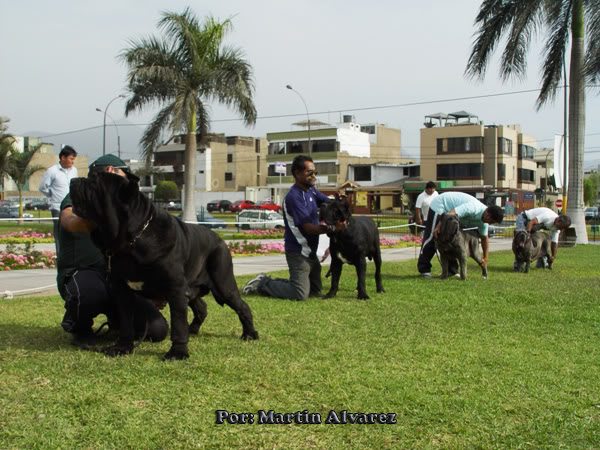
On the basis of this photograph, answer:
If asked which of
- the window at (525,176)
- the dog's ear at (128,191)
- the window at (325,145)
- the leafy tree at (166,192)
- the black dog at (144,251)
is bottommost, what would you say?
the black dog at (144,251)

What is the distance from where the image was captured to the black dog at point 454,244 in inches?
416

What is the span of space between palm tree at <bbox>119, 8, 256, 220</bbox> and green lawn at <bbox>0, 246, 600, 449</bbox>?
1773 cm

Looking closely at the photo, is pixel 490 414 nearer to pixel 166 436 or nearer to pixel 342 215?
pixel 166 436

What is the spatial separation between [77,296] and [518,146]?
74876 mm

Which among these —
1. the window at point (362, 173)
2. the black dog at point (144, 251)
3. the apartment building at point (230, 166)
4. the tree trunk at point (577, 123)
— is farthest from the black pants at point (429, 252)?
the apartment building at point (230, 166)

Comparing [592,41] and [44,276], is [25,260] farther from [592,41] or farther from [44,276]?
[592,41]

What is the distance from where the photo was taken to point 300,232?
8.31 m

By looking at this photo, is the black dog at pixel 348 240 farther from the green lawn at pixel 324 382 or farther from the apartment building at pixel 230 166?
the apartment building at pixel 230 166

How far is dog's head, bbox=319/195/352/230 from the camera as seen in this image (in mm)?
7938

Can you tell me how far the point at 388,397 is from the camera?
403 centimetres

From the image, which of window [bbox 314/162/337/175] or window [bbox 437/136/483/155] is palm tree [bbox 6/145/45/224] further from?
window [bbox 437/136/483/155]

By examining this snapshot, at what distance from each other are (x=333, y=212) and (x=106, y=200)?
3983mm

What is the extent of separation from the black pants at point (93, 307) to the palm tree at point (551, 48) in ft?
64.6

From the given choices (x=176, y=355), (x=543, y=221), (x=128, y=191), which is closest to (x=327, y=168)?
(x=543, y=221)
